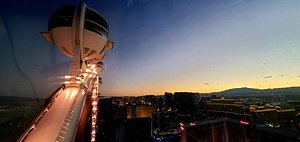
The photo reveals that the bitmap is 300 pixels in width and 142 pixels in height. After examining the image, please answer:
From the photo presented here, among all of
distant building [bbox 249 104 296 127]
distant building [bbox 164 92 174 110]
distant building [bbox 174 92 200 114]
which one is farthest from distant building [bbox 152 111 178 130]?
distant building [bbox 249 104 296 127]

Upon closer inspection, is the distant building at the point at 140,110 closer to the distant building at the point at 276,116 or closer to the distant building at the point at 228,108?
the distant building at the point at 228,108

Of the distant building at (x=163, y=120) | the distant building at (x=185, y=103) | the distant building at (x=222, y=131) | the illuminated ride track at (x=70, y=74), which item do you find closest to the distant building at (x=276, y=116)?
the distant building at (x=185, y=103)

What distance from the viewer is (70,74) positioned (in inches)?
380

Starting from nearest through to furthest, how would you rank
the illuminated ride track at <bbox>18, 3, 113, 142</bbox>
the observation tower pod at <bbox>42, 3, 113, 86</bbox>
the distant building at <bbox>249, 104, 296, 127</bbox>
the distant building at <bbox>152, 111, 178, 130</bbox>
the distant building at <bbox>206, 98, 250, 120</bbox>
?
the illuminated ride track at <bbox>18, 3, 113, 142</bbox>
the observation tower pod at <bbox>42, 3, 113, 86</bbox>
the distant building at <bbox>249, 104, 296, 127</bbox>
the distant building at <bbox>152, 111, 178, 130</bbox>
the distant building at <bbox>206, 98, 250, 120</bbox>

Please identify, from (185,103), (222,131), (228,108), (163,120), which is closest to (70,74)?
(222,131)

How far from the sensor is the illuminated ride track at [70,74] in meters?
6.01

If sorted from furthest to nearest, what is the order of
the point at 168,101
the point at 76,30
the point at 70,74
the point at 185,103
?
the point at 168,101
the point at 185,103
the point at 76,30
the point at 70,74

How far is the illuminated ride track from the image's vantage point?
6.01m

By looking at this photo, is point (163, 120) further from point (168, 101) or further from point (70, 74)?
point (70, 74)

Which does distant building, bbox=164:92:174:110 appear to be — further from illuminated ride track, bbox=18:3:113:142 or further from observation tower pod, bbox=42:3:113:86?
observation tower pod, bbox=42:3:113:86

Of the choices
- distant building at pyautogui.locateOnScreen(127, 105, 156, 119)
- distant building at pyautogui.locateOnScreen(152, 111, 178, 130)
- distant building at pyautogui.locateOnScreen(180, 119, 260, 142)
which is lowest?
distant building at pyautogui.locateOnScreen(152, 111, 178, 130)

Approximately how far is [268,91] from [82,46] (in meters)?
221

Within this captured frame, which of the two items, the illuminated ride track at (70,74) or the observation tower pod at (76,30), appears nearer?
the illuminated ride track at (70,74)

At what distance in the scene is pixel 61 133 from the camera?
19.4ft
